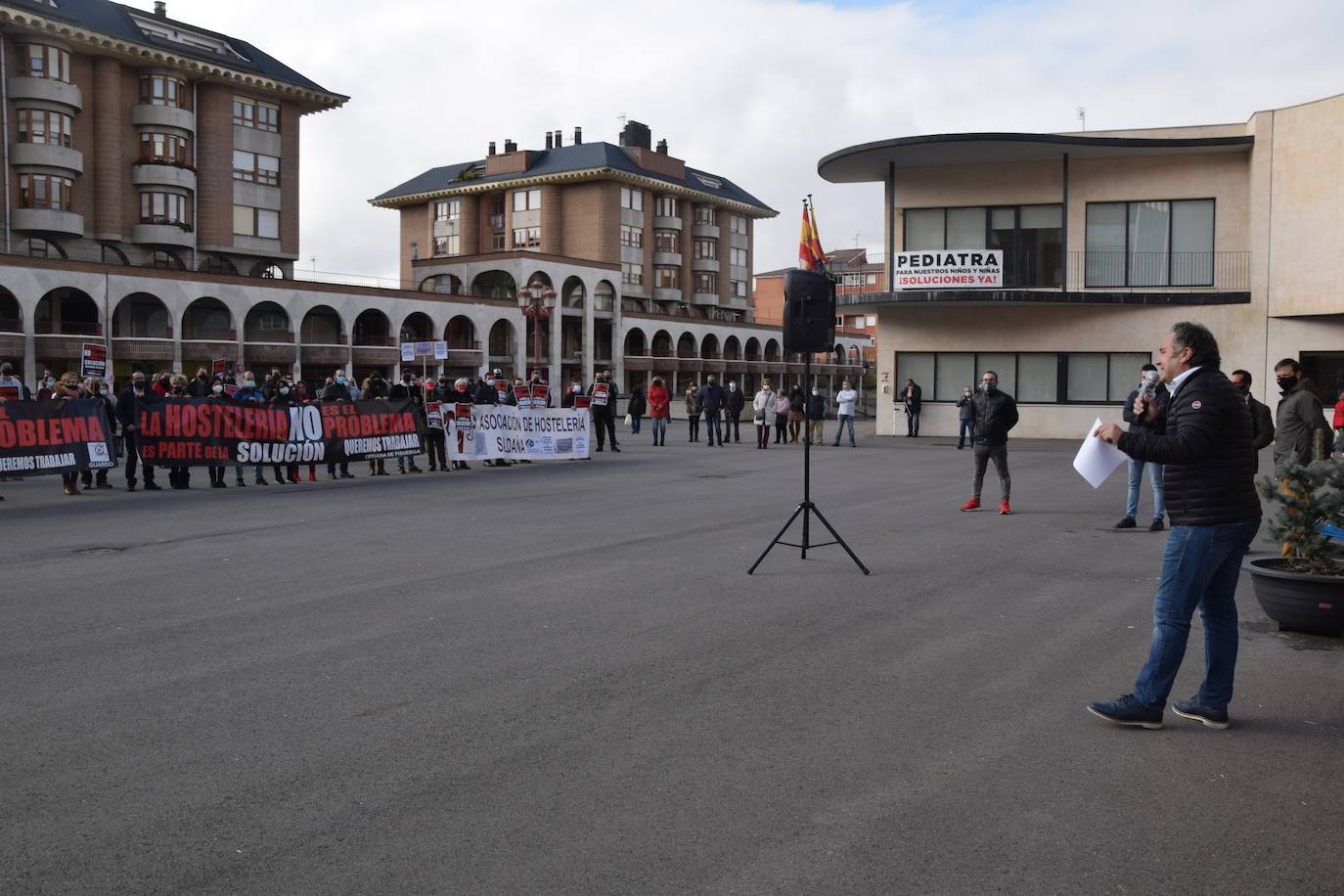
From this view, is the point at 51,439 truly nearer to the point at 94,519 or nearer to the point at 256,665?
the point at 94,519

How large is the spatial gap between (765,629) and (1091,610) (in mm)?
2668

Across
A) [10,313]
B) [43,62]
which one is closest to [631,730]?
[10,313]

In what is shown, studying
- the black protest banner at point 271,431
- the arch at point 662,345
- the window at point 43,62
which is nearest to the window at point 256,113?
the window at point 43,62

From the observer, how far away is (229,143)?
59.5 metres

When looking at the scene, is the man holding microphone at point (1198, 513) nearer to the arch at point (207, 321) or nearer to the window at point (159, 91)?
the arch at point (207, 321)

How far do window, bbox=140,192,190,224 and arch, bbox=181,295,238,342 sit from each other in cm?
544

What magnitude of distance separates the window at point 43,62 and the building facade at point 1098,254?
3802cm

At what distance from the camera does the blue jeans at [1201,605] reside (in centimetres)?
534

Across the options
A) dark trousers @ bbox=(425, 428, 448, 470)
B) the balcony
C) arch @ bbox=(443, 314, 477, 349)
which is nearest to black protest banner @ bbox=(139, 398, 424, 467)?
dark trousers @ bbox=(425, 428, 448, 470)

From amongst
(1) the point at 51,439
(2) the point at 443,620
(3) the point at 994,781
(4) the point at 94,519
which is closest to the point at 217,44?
(1) the point at 51,439

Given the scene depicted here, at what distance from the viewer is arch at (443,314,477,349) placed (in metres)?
68.1

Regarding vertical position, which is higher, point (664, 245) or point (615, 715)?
point (664, 245)

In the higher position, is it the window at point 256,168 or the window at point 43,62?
the window at point 43,62

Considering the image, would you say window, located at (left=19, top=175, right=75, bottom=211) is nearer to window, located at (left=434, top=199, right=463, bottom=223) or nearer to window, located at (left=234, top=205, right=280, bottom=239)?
window, located at (left=234, top=205, right=280, bottom=239)
